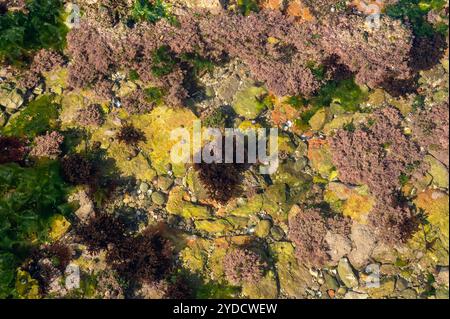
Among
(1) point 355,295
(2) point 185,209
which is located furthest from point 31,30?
(1) point 355,295

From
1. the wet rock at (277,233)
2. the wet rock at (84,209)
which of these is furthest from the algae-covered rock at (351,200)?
the wet rock at (84,209)

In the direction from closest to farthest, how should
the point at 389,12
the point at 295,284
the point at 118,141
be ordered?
1. the point at 295,284
2. the point at 118,141
3. the point at 389,12

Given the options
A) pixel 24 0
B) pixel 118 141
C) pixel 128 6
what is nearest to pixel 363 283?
pixel 118 141

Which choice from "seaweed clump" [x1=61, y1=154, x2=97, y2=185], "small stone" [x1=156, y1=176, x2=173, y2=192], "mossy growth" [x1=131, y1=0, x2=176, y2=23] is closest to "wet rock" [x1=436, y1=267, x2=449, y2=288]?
"small stone" [x1=156, y1=176, x2=173, y2=192]

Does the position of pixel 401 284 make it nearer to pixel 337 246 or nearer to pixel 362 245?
pixel 362 245

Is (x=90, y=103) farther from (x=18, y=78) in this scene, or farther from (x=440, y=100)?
(x=440, y=100)

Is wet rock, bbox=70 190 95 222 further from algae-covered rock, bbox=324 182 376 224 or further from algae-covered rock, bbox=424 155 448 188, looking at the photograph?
algae-covered rock, bbox=424 155 448 188
